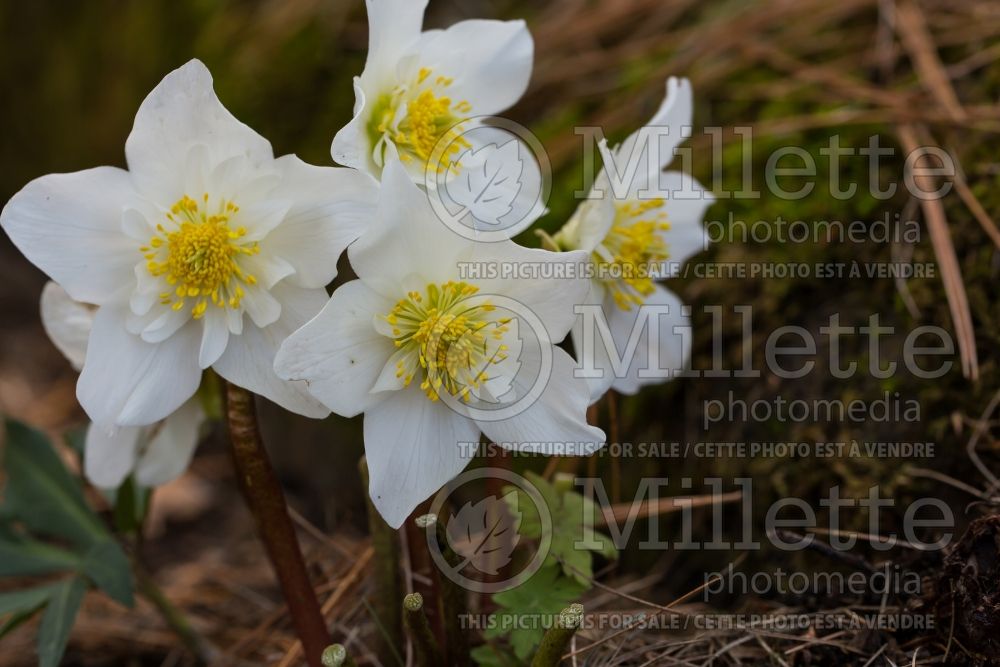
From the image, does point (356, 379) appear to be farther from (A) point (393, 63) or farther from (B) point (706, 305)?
(B) point (706, 305)

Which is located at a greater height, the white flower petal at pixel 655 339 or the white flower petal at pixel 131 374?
the white flower petal at pixel 655 339

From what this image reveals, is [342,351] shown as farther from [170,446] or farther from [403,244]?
[170,446]

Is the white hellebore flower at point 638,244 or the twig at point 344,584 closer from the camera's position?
the white hellebore flower at point 638,244

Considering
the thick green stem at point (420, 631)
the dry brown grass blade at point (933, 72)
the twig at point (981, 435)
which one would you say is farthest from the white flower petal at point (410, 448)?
the dry brown grass blade at point (933, 72)

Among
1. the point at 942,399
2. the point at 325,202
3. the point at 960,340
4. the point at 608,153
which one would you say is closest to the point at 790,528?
the point at 942,399

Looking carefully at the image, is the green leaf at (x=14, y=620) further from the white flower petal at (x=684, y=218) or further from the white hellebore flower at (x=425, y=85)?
the white flower petal at (x=684, y=218)

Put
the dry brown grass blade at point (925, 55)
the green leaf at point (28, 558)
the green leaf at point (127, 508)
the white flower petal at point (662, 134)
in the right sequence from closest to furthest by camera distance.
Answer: the white flower petal at point (662, 134), the green leaf at point (28, 558), the green leaf at point (127, 508), the dry brown grass blade at point (925, 55)

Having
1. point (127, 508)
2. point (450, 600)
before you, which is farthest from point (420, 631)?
point (127, 508)
